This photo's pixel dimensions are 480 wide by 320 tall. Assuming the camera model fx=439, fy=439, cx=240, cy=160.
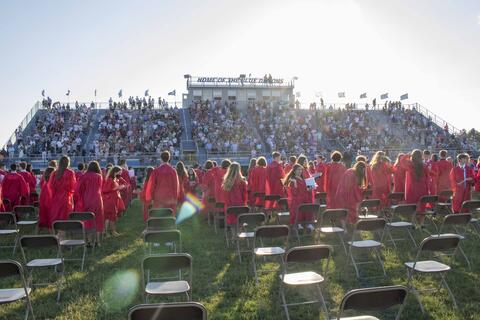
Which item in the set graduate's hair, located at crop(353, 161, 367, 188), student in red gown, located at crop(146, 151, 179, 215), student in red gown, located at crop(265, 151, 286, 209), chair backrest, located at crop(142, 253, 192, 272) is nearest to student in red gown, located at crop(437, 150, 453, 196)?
student in red gown, located at crop(265, 151, 286, 209)

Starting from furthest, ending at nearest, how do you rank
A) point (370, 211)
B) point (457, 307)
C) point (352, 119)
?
1. point (352, 119)
2. point (370, 211)
3. point (457, 307)

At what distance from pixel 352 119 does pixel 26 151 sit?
2650cm

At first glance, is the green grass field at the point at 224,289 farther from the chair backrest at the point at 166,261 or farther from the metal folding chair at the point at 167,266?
the chair backrest at the point at 166,261

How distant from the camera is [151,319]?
3.41m

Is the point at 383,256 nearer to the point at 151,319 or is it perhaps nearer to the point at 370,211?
the point at 370,211

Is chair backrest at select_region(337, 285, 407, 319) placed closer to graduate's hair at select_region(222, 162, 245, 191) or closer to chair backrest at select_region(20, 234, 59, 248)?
chair backrest at select_region(20, 234, 59, 248)

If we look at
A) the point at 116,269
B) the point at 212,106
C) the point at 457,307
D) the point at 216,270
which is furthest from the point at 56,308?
the point at 212,106

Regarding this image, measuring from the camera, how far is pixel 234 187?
10344 mm

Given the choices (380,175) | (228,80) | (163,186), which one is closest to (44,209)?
(163,186)

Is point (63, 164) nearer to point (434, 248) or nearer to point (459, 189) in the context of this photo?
point (434, 248)

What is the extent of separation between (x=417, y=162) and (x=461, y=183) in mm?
1607

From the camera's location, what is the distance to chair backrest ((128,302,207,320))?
131 inches

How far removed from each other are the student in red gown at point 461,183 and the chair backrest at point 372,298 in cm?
888

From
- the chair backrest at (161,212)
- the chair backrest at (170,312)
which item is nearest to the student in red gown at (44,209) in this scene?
the chair backrest at (161,212)
